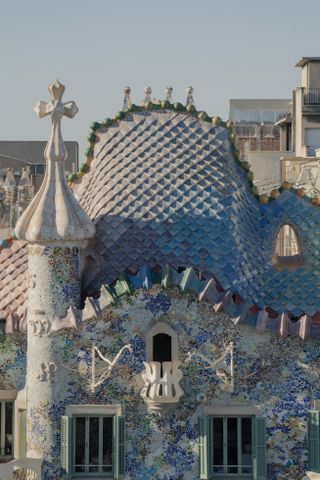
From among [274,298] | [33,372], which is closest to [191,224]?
[274,298]

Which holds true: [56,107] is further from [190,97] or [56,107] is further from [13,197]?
[13,197]

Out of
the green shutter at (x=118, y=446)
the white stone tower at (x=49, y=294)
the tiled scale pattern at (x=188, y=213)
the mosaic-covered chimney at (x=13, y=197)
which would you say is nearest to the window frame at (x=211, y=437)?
the green shutter at (x=118, y=446)

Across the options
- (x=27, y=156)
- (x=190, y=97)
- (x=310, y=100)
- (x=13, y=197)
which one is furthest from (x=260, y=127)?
(x=190, y=97)

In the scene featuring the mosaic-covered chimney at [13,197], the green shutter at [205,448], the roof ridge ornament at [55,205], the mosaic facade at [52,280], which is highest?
the mosaic-covered chimney at [13,197]

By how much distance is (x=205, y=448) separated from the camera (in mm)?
28859

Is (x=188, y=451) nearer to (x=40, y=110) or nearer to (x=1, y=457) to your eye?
(x=1, y=457)

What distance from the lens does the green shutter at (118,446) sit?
94.8 ft

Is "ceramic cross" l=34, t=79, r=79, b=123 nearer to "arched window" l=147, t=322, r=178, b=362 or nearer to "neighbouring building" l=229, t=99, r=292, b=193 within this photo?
"arched window" l=147, t=322, r=178, b=362

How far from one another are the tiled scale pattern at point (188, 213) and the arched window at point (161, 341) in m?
1.73

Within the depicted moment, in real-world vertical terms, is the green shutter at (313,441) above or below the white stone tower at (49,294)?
below

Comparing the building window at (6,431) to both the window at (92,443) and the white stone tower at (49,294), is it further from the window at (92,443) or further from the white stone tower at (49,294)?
the window at (92,443)

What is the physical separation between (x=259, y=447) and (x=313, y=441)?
3.34ft

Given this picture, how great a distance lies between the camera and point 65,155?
2961 cm

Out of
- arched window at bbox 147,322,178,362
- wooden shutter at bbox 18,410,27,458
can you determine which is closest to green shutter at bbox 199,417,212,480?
arched window at bbox 147,322,178,362
